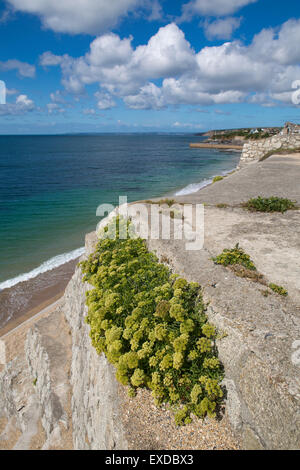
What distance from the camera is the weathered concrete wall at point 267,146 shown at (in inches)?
735

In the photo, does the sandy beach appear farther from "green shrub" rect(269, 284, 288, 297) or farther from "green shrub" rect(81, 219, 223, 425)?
"green shrub" rect(269, 284, 288, 297)

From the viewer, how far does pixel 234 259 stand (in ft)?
15.4

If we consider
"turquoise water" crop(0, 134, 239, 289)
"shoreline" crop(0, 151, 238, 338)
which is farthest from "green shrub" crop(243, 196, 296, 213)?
"turquoise water" crop(0, 134, 239, 289)

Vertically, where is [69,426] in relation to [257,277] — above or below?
below

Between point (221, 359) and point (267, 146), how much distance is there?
20008mm

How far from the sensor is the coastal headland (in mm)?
2625

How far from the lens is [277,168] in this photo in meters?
14.0

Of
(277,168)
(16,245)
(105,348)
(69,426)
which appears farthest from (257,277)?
(16,245)

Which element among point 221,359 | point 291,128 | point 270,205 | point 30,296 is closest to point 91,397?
point 221,359

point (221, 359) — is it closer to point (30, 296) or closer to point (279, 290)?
point (279, 290)

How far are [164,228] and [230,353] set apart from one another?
3578 millimetres

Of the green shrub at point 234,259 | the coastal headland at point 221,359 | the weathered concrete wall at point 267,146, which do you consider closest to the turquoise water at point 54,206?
the weathered concrete wall at point 267,146

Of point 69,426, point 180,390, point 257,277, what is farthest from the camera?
point 69,426
